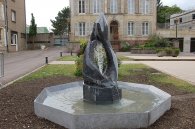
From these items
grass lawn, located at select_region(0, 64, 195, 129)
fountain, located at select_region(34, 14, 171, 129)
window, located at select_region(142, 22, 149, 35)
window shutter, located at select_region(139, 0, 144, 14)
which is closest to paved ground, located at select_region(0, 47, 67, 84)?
grass lawn, located at select_region(0, 64, 195, 129)

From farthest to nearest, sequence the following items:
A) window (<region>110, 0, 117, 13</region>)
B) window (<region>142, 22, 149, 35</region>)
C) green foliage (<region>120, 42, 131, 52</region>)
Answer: window (<region>142, 22, 149, 35</region>)
window (<region>110, 0, 117, 13</region>)
green foliage (<region>120, 42, 131, 52</region>)

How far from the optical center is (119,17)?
44.5m

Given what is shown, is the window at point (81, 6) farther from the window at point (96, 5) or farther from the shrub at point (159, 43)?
the shrub at point (159, 43)

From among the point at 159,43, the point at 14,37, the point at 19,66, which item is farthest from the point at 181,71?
the point at 14,37

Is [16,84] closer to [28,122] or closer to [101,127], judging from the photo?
[28,122]

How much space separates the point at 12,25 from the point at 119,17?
1530cm

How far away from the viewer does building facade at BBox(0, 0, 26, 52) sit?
137ft

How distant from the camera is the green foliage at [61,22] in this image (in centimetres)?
7619

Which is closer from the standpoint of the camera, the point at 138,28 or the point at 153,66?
the point at 153,66

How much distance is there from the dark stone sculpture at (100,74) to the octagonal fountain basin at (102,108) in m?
0.21

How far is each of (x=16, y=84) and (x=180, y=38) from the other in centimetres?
3876

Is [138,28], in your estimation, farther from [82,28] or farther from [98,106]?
[98,106]

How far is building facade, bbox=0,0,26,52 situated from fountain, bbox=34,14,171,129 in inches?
1369

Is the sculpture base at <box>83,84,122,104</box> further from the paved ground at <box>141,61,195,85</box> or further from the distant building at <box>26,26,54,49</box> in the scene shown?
the distant building at <box>26,26,54,49</box>
